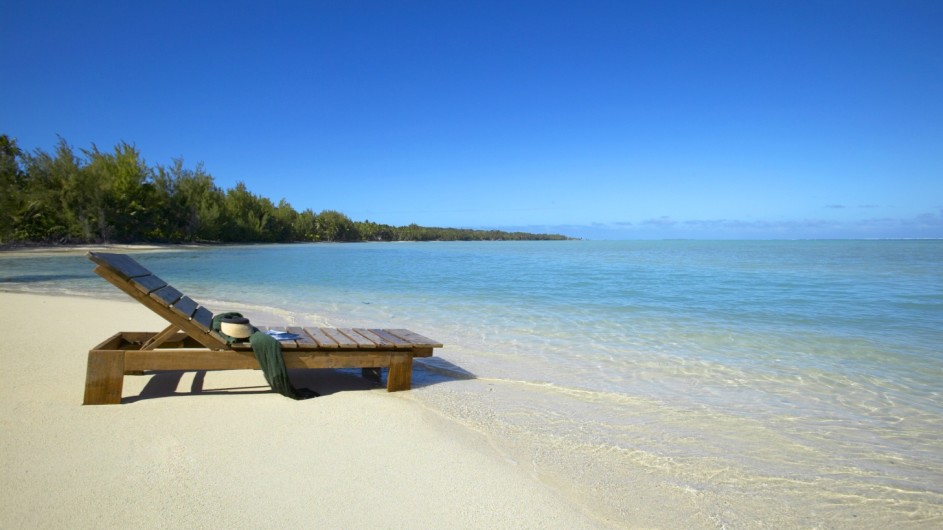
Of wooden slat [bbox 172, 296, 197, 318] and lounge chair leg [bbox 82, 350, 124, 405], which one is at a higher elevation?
wooden slat [bbox 172, 296, 197, 318]

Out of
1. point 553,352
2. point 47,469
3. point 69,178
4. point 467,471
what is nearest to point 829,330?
point 553,352

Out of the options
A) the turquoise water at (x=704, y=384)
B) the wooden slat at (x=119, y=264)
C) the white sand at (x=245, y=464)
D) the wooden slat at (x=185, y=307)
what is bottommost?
the turquoise water at (x=704, y=384)

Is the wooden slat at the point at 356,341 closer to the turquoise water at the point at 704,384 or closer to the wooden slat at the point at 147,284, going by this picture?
the turquoise water at the point at 704,384

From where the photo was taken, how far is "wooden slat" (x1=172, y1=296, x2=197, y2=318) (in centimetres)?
404

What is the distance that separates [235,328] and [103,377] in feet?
3.40

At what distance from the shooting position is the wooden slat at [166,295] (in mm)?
4012

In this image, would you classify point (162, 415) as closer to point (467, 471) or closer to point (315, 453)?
point (315, 453)

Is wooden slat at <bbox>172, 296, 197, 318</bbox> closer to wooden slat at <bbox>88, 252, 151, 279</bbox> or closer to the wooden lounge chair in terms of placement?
the wooden lounge chair

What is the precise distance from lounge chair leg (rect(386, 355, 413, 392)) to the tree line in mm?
45305

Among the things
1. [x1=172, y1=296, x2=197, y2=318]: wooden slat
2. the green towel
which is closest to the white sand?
the green towel

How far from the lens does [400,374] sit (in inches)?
192

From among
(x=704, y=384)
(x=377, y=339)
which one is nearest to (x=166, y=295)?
(x=377, y=339)

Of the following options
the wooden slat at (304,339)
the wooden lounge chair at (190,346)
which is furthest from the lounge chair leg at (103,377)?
the wooden slat at (304,339)

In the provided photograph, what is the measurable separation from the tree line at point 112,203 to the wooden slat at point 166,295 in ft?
144
